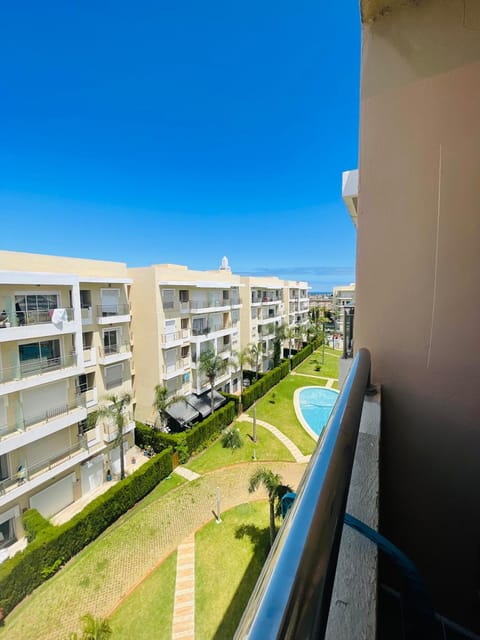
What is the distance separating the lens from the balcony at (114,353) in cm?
1152

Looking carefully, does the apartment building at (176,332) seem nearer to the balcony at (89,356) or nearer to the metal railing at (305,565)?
the balcony at (89,356)

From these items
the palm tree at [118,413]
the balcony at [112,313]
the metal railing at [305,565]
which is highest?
the metal railing at [305,565]

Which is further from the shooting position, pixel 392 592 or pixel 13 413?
pixel 13 413

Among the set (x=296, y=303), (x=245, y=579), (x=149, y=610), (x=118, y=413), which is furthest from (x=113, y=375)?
(x=296, y=303)

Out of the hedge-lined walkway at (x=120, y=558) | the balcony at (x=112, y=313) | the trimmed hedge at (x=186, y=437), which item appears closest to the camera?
the hedge-lined walkway at (x=120, y=558)

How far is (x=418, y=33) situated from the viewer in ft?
5.21

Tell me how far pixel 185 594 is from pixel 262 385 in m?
12.0

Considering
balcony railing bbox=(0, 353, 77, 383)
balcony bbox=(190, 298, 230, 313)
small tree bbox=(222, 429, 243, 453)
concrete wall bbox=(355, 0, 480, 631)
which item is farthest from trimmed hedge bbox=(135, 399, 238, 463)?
concrete wall bbox=(355, 0, 480, 631)

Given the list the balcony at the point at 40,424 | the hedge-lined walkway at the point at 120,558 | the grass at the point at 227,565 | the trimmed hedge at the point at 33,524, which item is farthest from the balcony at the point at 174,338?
the grass at the point at 227,565

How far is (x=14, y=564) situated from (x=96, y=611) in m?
2.18

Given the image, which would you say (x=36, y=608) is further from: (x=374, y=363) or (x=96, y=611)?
(x=374, y=363)

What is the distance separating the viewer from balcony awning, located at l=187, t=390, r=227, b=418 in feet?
47.6

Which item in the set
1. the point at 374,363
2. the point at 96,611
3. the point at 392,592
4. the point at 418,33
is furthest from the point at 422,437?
the point at 96,611

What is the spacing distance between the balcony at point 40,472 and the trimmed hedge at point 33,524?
60 cm
